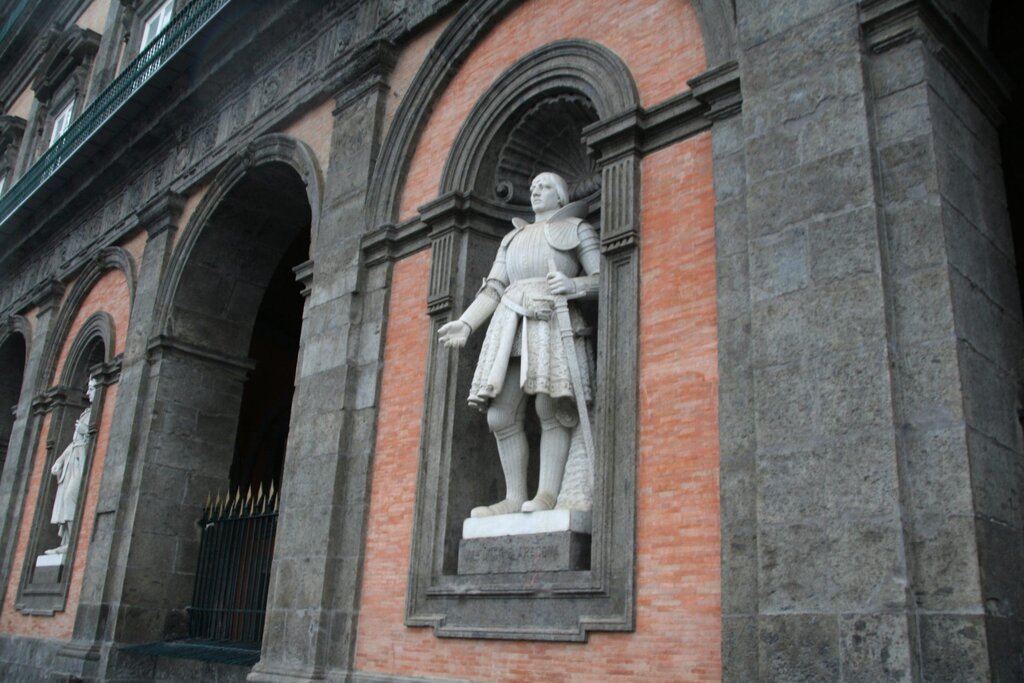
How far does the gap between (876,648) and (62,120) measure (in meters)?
19.9

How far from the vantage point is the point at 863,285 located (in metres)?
5.15

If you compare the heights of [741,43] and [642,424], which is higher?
[741,43]

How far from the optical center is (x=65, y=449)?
14578 millimetres

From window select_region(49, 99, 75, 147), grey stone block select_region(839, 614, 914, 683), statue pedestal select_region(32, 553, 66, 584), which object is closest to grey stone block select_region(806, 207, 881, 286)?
grey stone block select_region(839, 614, 914, 683)

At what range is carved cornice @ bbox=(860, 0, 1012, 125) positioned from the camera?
5.57 m

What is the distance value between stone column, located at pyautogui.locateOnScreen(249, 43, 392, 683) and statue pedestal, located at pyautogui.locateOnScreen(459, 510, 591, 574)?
4.98 feet

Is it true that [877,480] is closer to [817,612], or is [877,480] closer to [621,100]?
[817,612]

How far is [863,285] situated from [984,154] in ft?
5.23

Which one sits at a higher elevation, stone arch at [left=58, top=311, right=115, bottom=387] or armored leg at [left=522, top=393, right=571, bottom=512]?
stone arch at [left=58, top=311, right=115, bottom=387]

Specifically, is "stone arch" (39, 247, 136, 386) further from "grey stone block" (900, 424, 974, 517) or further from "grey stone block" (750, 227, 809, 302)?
"grey stone block" (900, 424, 974, 517)

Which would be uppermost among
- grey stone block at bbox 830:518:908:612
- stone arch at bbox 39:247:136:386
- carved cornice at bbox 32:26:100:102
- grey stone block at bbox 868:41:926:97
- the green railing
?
carved cornice at bbox 32:26:100:102

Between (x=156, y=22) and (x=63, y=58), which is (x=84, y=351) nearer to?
(x=156, y=22)

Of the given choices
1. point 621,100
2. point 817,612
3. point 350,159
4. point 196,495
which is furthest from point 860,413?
point 196,495

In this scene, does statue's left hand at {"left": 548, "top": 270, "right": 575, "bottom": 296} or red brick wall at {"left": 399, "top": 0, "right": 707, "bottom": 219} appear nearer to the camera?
red brick wall at {"left": 399, "top": 0, "right": 707, "bottom": 219}
